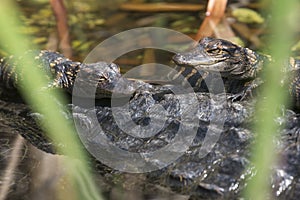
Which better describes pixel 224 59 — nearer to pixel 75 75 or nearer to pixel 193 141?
pixel 193 141

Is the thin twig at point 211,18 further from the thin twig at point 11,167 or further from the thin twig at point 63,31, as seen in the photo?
the thin twig at point 11,167

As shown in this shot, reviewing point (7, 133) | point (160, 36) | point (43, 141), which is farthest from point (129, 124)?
point (160, 36)

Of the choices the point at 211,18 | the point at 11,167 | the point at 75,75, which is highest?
the point at 211,18

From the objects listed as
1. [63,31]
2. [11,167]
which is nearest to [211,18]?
[63,31]

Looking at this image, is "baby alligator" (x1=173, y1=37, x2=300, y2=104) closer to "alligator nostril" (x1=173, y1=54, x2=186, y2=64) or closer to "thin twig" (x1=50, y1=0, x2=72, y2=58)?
"alligator nostril" (x1=173, y1=54, x2=186, y2=64)

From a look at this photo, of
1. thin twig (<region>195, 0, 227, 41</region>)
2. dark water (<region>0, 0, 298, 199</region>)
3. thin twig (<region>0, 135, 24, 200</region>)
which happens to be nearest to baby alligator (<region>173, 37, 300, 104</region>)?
dark water (<region>0, 0, 298, 199</region>)

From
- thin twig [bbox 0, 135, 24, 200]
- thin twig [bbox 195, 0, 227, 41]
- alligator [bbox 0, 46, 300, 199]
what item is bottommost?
thin twig [bbox 0, 135, 24, 200]

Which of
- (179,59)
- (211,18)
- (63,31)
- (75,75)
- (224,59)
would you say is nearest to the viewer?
(179,59)

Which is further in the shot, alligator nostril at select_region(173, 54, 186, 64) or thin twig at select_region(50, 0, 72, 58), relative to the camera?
thin twig at select_region(50, 0, 72, 58)
